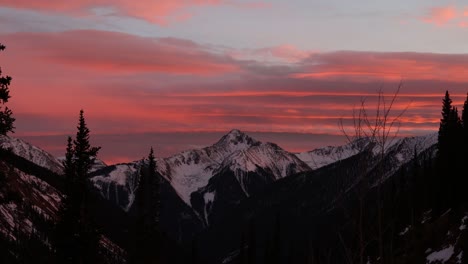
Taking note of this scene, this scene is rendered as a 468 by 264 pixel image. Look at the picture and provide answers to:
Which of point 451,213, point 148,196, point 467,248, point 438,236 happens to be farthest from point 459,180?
point 148,196

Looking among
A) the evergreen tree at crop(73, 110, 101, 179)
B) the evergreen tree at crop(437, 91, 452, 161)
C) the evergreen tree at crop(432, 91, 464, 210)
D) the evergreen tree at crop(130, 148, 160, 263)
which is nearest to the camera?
the evergreen tree at crop(73, 110, 101, 179)

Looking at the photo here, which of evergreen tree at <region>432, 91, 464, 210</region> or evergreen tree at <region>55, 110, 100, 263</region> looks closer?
evergreen tree at <region>55, 110, 100, 263</region>

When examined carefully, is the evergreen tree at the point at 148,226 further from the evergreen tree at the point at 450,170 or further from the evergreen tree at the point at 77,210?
the evergreen tree at the point at 450,170

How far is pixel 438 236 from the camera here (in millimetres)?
66125

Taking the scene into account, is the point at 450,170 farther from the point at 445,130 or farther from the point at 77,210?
the point at 77,210

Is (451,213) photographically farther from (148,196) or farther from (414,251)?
(148,196)

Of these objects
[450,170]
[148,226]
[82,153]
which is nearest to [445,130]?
[450,170]

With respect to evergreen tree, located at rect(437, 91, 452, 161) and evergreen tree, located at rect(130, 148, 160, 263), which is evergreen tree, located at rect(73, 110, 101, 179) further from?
evergreen tree, located at rect(437, 91, 452, 161)

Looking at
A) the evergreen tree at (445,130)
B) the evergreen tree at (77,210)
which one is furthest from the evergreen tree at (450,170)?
the evergreen tree at (77,210)

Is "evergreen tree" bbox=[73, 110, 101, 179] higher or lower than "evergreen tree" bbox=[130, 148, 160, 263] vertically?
higher

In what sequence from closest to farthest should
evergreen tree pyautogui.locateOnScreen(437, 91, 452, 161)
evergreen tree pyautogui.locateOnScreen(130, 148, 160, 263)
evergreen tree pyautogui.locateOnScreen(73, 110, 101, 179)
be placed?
evergreen tree pyautogui.locateOnScreen(73, 110, 101, 179)
evergreen tree pyautogui.locateOnScreen(130, 148, 160, 263)
evergreen tree pyautogui.locateOnScreen(437, 91, 452, 161)

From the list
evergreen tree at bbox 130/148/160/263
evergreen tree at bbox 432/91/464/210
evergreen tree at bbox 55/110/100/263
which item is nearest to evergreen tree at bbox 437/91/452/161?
evergreen tree at bbox 432/91/464/210

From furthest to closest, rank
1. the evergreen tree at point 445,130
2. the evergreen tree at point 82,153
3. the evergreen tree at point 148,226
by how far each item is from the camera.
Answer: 1. the evergreen tree at point 445,130
2. the evergreen tree at point 148,226
3. the evergreen tree at point 82,153

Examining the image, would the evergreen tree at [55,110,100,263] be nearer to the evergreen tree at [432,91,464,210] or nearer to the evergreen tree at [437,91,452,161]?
the evergreen tree at [432,91,464,210]
